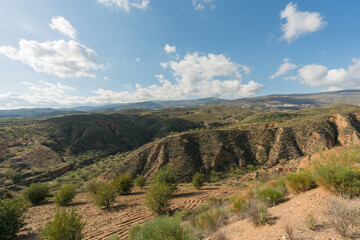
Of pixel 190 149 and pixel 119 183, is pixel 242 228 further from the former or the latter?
pixel 190 149

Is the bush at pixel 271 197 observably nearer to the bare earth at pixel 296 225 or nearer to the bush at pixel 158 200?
the bare earth at pixel 296 225

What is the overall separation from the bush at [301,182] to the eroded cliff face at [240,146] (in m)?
22.9

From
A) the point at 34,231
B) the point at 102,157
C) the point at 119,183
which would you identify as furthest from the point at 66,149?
the point at 34,231

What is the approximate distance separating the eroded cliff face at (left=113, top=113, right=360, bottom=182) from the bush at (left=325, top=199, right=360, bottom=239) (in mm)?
26295

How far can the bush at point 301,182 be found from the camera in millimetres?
6574

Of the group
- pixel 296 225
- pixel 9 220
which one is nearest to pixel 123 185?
pixel 9 220

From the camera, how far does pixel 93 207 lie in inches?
651

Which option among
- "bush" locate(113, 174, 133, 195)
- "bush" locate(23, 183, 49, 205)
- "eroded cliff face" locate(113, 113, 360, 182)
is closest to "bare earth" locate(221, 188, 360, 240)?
"bush" locate(113, 174, 133, 195)

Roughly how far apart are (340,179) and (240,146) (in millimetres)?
31677

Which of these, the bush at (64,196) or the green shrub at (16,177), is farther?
the green shrub at (16,177)

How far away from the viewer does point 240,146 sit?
114ft

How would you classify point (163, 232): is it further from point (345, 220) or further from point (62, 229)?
point (62, 229)

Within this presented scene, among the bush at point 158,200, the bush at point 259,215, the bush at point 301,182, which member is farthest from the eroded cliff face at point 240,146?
the bush at point 259,215

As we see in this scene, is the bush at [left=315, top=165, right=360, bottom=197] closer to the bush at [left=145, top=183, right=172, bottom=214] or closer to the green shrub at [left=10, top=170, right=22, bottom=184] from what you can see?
the bush at [left=145, top=183, right=172, bottom=214]
